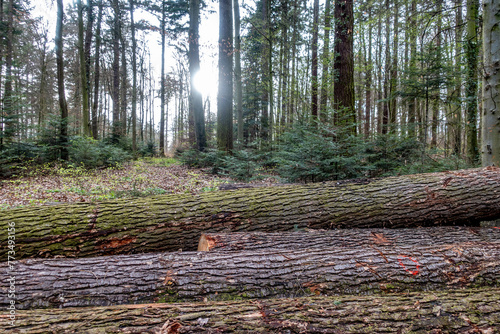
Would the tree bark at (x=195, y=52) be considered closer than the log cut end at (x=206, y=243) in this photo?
No

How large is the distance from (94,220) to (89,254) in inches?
15.8

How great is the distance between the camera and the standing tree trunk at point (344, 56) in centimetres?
603

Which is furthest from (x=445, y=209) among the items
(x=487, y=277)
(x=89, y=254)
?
(x=89, y=254)

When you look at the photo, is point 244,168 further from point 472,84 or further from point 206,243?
point 472,84

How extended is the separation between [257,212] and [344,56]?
544 centimetres

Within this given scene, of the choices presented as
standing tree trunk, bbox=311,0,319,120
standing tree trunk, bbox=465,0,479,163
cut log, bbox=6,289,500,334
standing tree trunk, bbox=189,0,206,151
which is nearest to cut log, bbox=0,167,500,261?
cut log, bbox=6,289,500,334

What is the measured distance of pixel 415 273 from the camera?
6.63 feet

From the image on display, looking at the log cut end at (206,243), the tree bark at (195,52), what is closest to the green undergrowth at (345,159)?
the log cut end at (206,243)

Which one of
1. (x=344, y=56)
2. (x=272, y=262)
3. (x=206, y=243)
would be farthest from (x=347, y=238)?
(x=344, y=56)

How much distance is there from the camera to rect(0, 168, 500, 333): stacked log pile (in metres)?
1.54

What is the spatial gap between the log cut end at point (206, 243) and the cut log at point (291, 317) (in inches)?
32.4

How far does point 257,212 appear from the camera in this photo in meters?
3.16

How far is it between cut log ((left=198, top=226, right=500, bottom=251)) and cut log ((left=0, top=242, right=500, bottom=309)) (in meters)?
0.35

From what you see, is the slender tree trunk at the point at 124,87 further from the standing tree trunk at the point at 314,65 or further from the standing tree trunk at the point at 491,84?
the standing tree trunk at the point at 491,84
